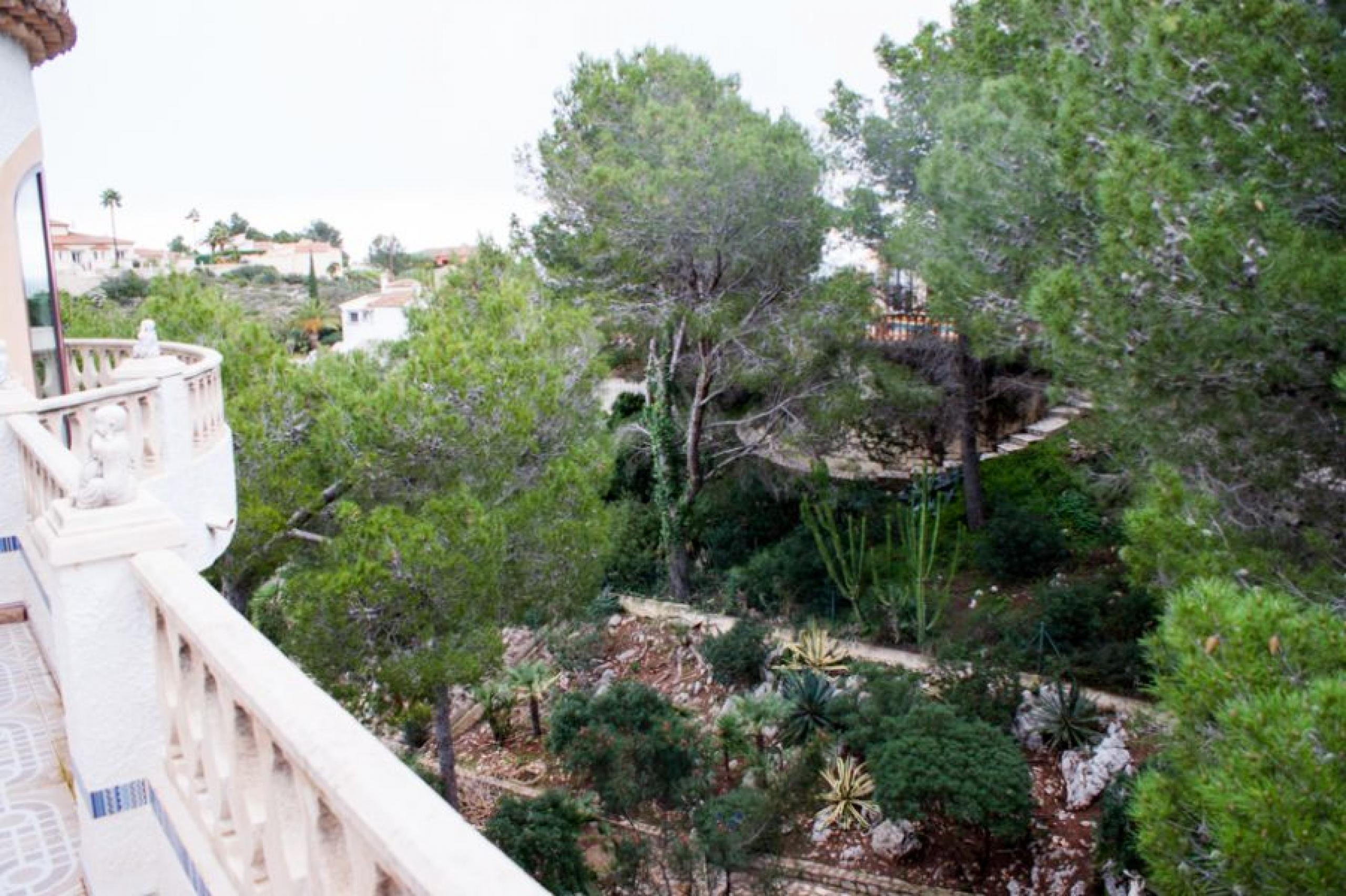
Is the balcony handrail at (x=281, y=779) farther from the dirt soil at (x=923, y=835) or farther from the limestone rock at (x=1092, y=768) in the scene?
the limestone rock at (x=1092, y=768)

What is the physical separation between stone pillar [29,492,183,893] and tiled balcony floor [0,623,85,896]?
196 mm

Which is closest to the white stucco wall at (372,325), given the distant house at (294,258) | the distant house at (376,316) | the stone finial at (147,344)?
the distant house at (376,316)

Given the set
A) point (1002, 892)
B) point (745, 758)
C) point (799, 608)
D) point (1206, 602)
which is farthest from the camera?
point (799, 608)

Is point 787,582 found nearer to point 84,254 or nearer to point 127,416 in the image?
point 127,416

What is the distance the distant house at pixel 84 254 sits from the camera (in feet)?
146

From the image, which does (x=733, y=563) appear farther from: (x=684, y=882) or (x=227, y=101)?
(x=227, y=101)

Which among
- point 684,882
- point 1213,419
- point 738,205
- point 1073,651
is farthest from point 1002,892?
point 738,205

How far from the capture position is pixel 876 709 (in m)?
11.0

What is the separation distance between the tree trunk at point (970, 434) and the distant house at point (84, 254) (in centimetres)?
3569

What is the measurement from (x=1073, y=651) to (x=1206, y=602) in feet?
28.7

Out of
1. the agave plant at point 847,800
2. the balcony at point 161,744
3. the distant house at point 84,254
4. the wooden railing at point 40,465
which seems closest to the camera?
the balcony at point 161,744

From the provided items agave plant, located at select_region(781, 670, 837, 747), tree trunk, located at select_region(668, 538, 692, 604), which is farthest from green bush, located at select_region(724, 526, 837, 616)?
agave plant, located at select_region(781, 670, 837, 747)

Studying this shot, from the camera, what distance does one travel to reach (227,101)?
4631 centimetres

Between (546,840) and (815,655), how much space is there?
211 inches
